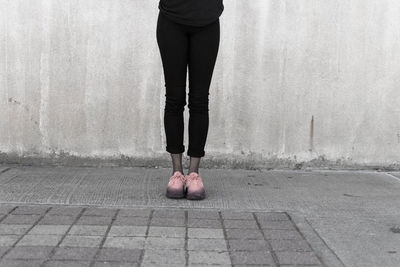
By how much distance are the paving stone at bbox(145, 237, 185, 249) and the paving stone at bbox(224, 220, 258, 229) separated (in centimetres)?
36

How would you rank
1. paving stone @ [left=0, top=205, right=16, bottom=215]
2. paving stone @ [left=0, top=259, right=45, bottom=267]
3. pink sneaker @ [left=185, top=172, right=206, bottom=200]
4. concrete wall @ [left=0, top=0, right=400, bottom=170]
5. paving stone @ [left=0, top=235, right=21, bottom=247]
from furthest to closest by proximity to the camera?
concrete wall @ [left=0, top=0, right=400, bottom=170], pink sneaker @ [left=185, top=172, right=206, bottom=200], paving stone @ [left=0, top=205, right=16, bottom=215], paving stone @ [left=0, top=235, right=21, bottom=247], paving stone @ [left=0, top=259, right=45, bottom=267]

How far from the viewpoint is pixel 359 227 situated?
128 inches

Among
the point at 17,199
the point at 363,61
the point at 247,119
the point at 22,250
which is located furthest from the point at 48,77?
the point at 363,61

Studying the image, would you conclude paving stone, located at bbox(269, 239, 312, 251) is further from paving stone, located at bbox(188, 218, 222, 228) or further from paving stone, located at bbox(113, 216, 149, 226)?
paving stone, located at bbox(113, 216, 149, 226)

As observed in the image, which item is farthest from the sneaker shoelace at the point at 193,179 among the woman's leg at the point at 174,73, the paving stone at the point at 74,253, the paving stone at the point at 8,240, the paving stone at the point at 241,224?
the paving stone at the point at 8,240

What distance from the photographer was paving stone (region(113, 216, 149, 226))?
320 cm

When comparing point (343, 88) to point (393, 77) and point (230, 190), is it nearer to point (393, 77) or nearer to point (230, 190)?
point (393, 77)

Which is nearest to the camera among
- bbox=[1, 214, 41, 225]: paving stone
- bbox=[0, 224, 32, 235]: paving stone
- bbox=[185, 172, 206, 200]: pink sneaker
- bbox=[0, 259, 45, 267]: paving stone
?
bbox=[0, 259, 45, 267]: paving stone

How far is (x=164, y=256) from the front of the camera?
2.73 m

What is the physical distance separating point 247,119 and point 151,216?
1.64 metres

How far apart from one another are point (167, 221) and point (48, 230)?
0.64 meters

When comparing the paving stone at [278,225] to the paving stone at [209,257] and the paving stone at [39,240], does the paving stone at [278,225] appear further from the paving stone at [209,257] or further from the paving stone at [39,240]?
the paving stone at [39,240]

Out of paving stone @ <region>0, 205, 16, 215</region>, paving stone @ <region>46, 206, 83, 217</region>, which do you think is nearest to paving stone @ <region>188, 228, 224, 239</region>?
paving stone @ <region>46, 206, 83, 217</region>

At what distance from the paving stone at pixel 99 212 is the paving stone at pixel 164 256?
64 centimetres
